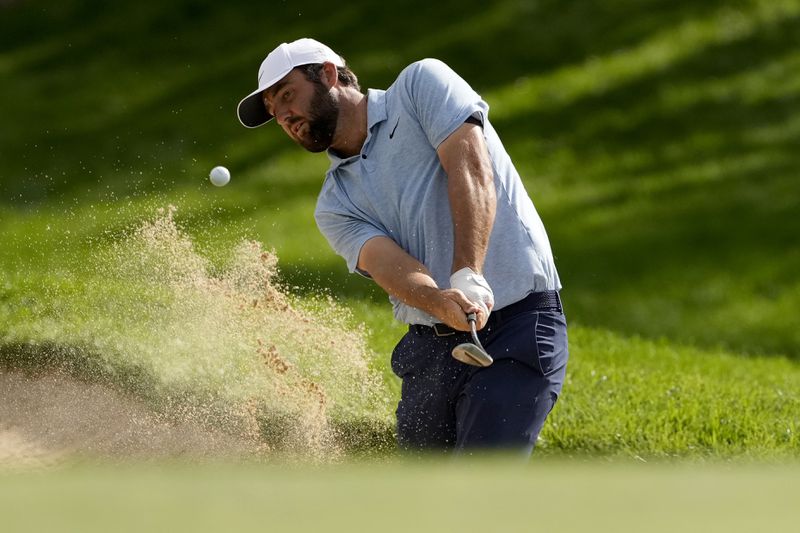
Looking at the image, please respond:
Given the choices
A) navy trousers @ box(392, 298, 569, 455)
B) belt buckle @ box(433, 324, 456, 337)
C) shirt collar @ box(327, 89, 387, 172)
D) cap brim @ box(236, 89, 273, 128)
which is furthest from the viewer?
cap brim @ box(236, 89, 273, 128)

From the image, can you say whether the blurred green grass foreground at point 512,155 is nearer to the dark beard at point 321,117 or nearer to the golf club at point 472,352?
the dark beard at point 321,117

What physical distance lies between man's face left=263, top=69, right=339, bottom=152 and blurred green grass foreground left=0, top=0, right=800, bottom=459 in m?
2.18

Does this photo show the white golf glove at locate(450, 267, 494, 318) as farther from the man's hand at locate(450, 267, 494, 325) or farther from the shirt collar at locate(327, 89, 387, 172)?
the shirt collar at locate(327, 89, 387, 172)

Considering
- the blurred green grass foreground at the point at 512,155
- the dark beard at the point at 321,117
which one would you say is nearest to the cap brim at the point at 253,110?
the dark beard at the point at 321,117

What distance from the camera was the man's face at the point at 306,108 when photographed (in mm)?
4004

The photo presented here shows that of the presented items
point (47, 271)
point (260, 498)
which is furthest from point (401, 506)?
point (47, 271)

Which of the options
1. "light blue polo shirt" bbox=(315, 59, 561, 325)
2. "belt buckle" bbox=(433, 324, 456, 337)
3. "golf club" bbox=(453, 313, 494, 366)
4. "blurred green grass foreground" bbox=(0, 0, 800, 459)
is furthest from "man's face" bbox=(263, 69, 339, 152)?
"blurred green grass foreground" bbox=(0, 0, 800, 459)

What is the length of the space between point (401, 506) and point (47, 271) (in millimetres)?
7339

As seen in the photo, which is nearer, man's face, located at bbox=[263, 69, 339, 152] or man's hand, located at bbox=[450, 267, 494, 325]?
man's hand, located at bbox=[450, 267, 494, 325]

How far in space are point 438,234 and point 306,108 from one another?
0.64m

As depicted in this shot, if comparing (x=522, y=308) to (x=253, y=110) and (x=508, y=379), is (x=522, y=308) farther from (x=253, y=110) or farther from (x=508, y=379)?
(x=253, y=110)

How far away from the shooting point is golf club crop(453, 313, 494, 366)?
3.47 metres

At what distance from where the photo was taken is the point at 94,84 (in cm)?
1695

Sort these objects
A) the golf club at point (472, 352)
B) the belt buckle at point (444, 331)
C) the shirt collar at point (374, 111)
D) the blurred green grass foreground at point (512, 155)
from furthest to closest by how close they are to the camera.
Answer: the blurred green grass foreground at point (512, 155), the shirt collar at point (374, 111), the belt buckle at point (444, 331), the golf club at point (472, 352)
